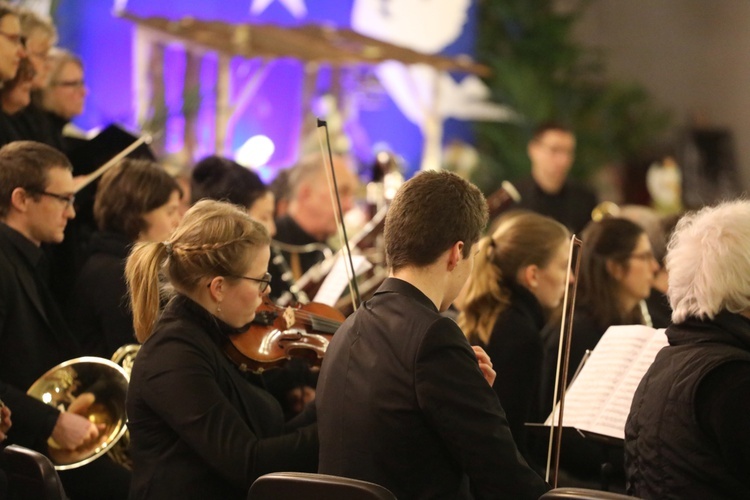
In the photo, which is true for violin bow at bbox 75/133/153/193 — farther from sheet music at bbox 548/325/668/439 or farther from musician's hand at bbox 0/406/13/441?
sheet music at bbox 548/325/668/439

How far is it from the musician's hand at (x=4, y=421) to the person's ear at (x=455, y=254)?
4.49 feet

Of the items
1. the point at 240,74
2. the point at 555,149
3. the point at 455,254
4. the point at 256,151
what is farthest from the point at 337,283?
the point at 240,74

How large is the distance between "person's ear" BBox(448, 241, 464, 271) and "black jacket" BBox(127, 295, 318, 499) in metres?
0.68

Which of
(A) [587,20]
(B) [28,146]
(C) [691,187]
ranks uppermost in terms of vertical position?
(A) [587,20]

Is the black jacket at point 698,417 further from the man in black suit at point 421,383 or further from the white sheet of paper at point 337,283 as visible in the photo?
the white sheet of paper at point 337,283

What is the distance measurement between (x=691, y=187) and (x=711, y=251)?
8.33 meters

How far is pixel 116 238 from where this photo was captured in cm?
361

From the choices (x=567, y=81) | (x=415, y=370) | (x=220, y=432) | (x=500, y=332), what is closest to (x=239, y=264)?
(x=220, y=432)

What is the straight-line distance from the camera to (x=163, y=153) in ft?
25.9

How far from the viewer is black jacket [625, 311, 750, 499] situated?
88.8 inches

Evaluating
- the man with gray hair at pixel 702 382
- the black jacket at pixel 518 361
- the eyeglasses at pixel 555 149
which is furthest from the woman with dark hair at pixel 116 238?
the eyeglasses at pixel 555 149

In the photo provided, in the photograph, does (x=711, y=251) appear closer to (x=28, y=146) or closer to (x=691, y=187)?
(x=28, y=146)

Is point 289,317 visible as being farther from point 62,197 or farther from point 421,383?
point 421,383

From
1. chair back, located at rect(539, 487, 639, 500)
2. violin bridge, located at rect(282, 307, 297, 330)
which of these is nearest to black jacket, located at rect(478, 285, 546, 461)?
violin bridge, located at rect(282, 307, 297, 330)
